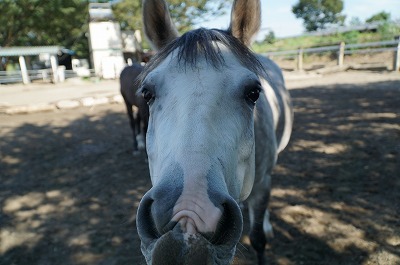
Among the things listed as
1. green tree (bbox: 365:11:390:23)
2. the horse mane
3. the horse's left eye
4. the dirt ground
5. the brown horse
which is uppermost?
green tree (bbox: 365:11:390:23)

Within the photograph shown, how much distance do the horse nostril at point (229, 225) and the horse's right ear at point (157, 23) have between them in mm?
1607

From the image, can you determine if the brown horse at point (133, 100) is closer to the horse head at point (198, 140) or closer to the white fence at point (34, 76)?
the horse head at point (198, 140)

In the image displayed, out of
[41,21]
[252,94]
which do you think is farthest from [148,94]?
[41,21]

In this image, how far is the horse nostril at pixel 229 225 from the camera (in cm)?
125

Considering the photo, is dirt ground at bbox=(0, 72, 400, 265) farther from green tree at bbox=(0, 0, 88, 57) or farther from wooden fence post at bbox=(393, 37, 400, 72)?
green tree at bbox=(0, 0, 88, 57)

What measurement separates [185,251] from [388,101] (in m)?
9.73

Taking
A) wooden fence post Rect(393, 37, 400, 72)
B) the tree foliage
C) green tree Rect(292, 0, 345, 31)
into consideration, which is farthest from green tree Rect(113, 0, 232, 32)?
green tree Rect(292, 0, 345, 31)

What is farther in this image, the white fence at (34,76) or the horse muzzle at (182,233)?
the white fence at (34,76)

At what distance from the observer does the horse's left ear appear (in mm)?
2240

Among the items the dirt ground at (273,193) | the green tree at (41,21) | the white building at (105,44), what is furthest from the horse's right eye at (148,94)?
the green tree at (41,21)

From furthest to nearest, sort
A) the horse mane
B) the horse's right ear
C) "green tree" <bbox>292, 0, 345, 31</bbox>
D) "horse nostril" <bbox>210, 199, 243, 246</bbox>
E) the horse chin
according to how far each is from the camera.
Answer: "green tree" <bbox>292, 0, 345, 31</bbox> → the horse's right ear → the horse mane → "horse nostril" <bbox>210, 199, 243, 246</bbox> → the horse chin

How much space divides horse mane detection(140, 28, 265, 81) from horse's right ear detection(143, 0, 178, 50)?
0.35 m

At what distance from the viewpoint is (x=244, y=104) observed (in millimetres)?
Answer: 1804

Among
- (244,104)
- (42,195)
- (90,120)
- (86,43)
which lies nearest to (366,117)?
(244,104)
